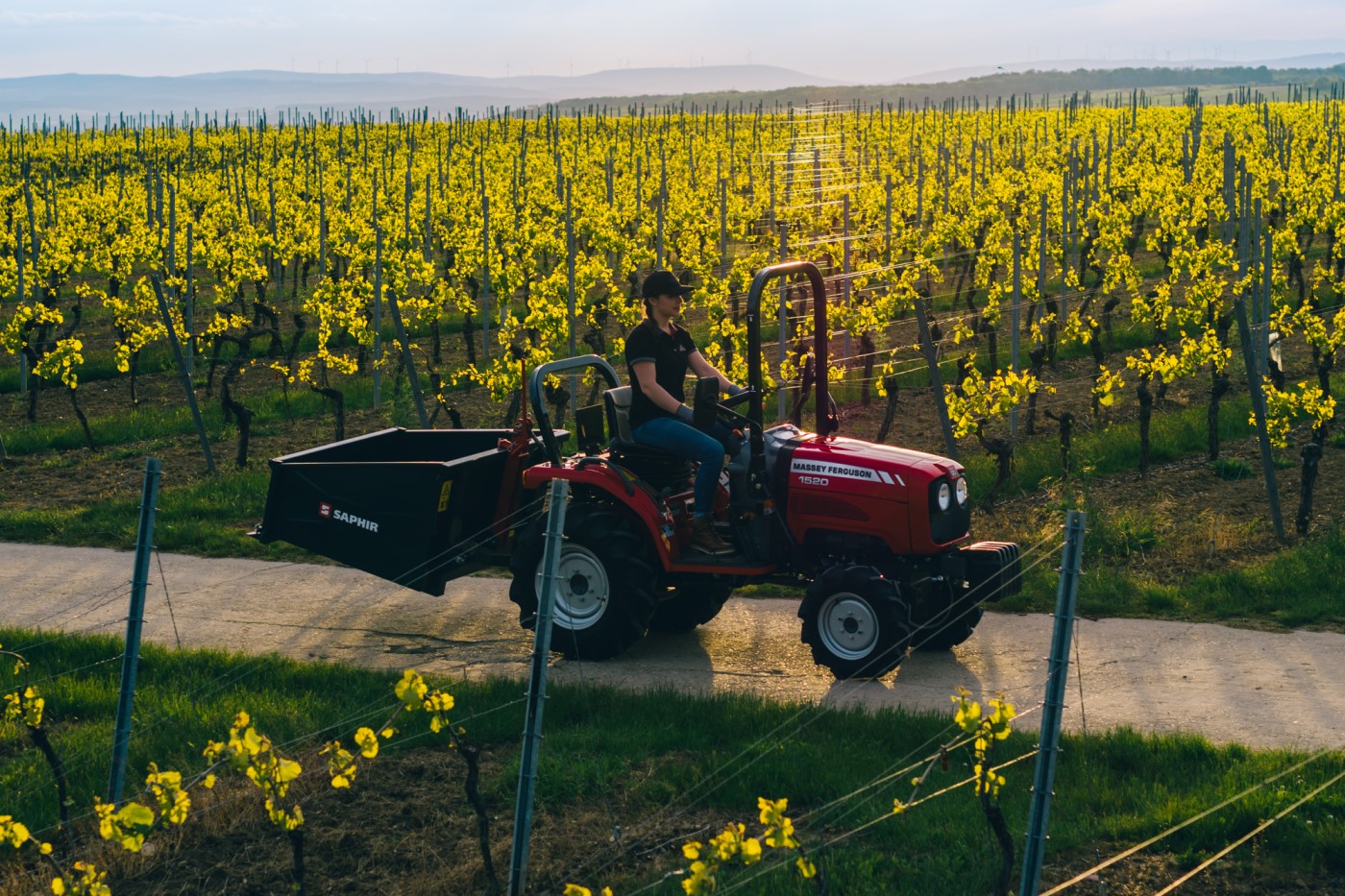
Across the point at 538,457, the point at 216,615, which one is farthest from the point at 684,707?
the point at 216,615

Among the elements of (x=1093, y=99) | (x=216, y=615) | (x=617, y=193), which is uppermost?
(x=1093, y=99)

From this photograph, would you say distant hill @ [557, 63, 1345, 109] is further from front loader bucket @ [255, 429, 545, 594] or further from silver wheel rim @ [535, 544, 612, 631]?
silver wheel rim @ [535, 544, 612, 631]

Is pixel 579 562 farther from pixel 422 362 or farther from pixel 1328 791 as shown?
pixel 422 362

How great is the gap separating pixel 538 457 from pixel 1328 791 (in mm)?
4556

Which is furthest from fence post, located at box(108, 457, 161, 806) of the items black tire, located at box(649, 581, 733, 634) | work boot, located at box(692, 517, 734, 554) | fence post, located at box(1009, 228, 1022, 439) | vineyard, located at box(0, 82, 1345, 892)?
fence post, located at box(1009, 228, 1022, 439)

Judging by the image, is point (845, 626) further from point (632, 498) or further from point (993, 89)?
point (993, 89)

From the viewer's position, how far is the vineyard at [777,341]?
10297 mm

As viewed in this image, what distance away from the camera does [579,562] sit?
800 centimetres

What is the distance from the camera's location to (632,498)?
25.7 feet

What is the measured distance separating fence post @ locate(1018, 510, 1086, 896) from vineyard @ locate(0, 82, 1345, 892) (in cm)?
20

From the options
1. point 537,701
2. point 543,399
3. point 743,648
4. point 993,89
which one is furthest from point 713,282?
point 993,89

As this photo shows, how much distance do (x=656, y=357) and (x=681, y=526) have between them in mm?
939

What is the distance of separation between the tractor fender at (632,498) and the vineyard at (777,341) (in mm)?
931

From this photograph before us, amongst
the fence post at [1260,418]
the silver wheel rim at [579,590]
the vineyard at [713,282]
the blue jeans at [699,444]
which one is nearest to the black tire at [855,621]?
the blue jeans at [699,444]
